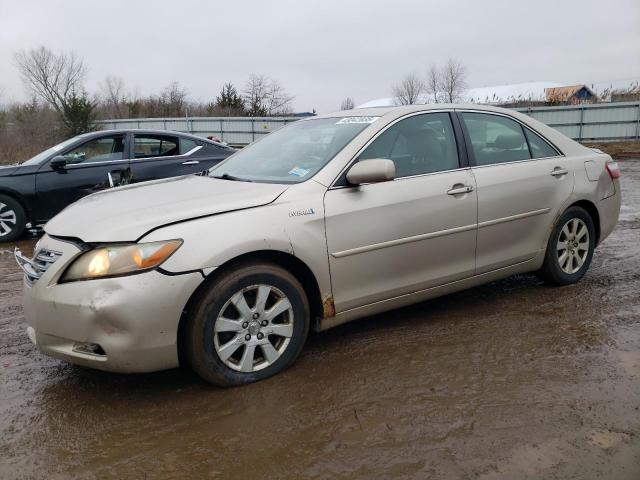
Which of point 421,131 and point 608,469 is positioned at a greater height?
point 421,131

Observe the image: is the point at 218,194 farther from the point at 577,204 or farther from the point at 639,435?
the point at 577,204

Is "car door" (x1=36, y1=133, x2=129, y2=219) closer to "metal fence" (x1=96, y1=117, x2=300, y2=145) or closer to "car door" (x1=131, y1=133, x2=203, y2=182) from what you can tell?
"car door" (x1=131, y1=133, x2=203, y2=182)

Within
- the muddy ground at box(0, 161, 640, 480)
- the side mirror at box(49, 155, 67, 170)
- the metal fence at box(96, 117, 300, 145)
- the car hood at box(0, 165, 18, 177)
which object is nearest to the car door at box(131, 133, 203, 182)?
the side mirror at box(49, 155, 67, 170)

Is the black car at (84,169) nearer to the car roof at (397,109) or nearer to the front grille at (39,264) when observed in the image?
the car roof at (397,109)

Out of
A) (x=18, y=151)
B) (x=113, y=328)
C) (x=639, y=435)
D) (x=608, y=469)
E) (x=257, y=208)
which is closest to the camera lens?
(x=608, y=469)

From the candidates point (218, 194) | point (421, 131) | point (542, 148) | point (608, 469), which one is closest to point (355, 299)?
point (218, 194)

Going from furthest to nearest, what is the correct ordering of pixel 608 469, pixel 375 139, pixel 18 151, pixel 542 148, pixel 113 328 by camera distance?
pixel 18 151 < pixel 542 148 < pixel 375 139 < pixel 113 328 < pixel 608 469

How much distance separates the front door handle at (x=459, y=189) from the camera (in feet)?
12.6

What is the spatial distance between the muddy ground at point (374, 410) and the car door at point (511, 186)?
1.84 feet

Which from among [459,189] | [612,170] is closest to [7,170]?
[459,189]

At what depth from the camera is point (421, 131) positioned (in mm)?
3953

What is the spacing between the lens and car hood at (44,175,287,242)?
9.51 feet

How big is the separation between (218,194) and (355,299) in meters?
1.07

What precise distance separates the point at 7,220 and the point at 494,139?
21.3 ft
